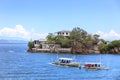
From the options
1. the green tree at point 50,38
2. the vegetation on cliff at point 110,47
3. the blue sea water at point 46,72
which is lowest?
the blue sea water at point 46,72

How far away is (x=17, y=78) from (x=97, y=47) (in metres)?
23.8

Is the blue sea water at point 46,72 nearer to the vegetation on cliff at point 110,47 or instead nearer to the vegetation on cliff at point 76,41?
the vegetation on cliff at point 76,41

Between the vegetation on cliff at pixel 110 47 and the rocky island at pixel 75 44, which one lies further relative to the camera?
the vegetation on cliff at pixel 110 47

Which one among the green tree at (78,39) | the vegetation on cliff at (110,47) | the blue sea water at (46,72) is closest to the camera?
the blue sea water at (46,72)

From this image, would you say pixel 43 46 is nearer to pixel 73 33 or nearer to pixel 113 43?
pixel 73 33

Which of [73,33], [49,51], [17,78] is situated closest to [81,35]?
[73,33]

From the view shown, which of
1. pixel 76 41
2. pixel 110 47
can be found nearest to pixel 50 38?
pixel 76 41

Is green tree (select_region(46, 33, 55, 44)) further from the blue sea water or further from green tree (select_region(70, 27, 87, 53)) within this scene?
the blue sea water

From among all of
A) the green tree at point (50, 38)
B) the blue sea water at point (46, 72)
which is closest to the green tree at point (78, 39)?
the green tree at point (50, 38)

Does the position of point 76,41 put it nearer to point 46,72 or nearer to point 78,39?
point 78,39

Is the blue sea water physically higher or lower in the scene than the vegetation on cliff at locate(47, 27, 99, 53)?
lower

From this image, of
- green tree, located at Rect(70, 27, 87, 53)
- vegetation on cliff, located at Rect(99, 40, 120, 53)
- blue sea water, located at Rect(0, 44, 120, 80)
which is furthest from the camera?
vegetation on cliff, located at Rect(99, 40, 120, 53)

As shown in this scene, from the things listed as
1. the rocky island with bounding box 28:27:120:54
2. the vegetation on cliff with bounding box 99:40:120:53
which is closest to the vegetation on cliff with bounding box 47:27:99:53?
the rocky island with bounding box 28:27:120:54

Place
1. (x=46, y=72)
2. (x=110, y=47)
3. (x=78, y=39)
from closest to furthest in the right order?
(x=46, y=72), (x=78, y=39), (x=110, y=47)
